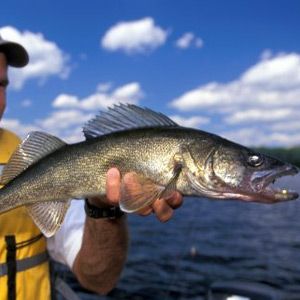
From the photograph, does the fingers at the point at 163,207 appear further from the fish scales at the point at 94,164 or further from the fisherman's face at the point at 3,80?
the fisherman's face at the point at 3,80

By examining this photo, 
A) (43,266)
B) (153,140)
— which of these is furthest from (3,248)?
(153,140)

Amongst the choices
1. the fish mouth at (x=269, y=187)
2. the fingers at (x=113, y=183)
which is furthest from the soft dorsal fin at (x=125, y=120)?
the fish mouth at (x=269, y=187)

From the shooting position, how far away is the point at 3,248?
4.51 metres

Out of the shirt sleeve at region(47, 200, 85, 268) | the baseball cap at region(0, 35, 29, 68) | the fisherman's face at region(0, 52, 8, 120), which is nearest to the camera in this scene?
the shirt sleeve at region(47, 200, 85, 268)

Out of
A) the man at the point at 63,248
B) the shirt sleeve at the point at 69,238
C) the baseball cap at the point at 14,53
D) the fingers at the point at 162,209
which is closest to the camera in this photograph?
the fingers at the point at 162,209

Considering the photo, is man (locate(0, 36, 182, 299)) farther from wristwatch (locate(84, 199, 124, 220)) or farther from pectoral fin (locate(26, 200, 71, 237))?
pectoral fin (locate(26, 200, 71, 237))

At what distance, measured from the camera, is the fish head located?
3666mm

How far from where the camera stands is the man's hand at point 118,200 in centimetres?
362

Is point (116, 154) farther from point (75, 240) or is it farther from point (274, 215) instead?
point (274, 215)

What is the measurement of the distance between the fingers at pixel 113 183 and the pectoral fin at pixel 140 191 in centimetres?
5

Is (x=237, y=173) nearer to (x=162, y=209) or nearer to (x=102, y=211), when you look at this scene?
(x=162, y=209)

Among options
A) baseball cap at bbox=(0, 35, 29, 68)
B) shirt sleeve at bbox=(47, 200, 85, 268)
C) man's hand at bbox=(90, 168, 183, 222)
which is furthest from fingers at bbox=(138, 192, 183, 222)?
baseball cap at bbox=(0, 35, 29, 68)

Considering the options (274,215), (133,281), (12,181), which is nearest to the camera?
(12,181)

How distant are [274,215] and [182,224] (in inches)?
267
